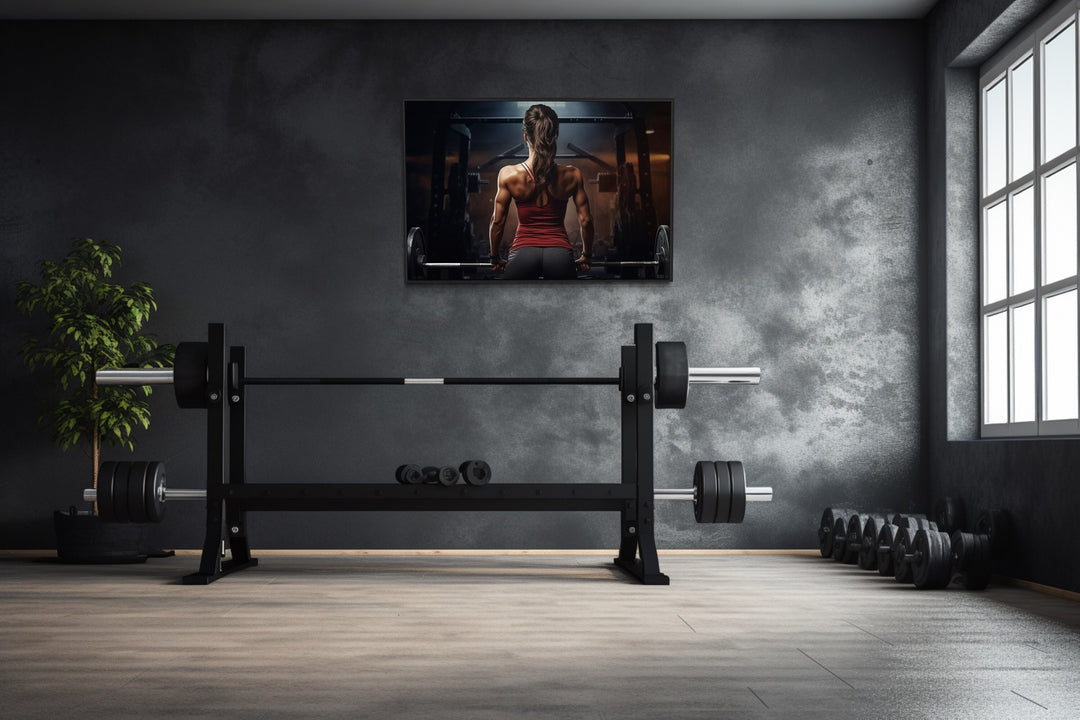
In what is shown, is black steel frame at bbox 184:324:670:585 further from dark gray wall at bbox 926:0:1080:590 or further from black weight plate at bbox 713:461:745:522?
dark gray wall at bbox 926:0:1080:590

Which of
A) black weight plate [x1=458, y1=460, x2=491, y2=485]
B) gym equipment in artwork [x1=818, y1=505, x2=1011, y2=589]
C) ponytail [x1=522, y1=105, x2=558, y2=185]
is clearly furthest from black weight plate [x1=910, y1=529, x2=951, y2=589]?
ponytail [x1=522, y1=105, x2=558, y2=185]

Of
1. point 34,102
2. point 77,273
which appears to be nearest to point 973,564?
point 77,273

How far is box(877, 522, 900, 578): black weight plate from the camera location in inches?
177

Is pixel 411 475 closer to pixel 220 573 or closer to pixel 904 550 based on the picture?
pixel 220 573

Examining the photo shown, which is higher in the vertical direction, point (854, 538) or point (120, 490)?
point (120, 490)

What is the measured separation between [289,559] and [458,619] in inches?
84.0

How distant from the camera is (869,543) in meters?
4.72

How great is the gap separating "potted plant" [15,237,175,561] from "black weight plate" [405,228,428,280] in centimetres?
127

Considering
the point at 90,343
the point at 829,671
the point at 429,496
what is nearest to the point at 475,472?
the point at 429,496

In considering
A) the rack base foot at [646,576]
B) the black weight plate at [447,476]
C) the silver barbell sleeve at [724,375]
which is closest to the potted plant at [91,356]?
the black weight plate at [447,476]

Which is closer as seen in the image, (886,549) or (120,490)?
(120,490)

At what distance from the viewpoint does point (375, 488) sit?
4438mm

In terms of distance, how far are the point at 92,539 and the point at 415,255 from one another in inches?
83.1

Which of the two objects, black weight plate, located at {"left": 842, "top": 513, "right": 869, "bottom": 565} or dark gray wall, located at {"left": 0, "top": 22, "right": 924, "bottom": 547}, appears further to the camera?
dark gray wall, located at {"left": 0, "top": 22, "right": 924, "bottom": 547}
